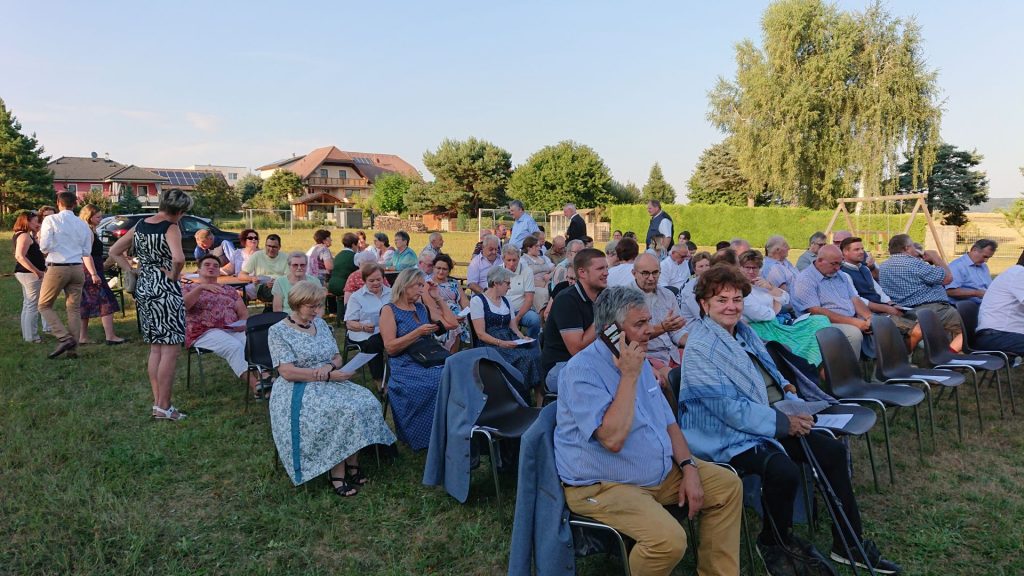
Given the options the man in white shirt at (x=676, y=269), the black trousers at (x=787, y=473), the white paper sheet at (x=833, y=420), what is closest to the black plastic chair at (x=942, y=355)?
the white paper sheet at (x=833, y=420)

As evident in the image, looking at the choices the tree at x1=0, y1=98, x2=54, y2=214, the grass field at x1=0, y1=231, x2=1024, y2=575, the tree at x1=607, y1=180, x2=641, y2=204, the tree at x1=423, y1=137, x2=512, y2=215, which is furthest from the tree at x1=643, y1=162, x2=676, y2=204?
the grass field at x1=0, y1=231, x2=1024, y2=575

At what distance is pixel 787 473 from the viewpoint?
278 centimetres

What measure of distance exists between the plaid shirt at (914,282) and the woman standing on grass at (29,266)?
384 inches

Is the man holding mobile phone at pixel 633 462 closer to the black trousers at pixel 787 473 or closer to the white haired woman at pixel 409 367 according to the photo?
the black trousers at pixel 787 473

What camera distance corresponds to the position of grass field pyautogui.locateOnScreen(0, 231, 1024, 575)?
3.12 metres

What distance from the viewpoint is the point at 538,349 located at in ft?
17.4

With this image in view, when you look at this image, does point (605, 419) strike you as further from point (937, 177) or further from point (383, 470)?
point (937, 177)

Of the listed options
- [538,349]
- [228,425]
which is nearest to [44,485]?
[228,425]

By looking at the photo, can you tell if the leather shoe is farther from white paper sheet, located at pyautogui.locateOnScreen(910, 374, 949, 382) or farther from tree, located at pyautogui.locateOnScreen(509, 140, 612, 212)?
tree, located at pyautogui.locateOnScreen(509, 140, 612, 212)

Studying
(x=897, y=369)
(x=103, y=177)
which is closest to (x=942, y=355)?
(x=897, y=369)

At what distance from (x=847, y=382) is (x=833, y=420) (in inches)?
48.4

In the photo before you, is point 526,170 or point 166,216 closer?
point 166,216

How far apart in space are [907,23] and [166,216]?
96.2 feet

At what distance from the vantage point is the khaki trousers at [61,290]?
23.5 feet
